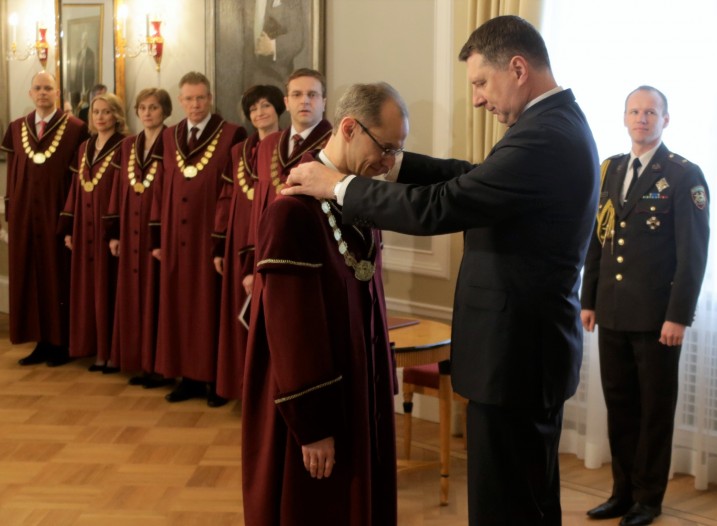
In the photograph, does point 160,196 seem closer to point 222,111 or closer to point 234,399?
point 222,111

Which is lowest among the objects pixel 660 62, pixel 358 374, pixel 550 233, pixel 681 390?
pixel 681 390

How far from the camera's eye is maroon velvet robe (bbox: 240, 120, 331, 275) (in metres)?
4.17

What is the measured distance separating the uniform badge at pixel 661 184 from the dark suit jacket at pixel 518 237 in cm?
128

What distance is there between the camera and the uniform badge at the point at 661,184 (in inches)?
130

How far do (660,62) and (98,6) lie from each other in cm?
398

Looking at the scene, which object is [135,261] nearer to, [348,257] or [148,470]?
[148,470]

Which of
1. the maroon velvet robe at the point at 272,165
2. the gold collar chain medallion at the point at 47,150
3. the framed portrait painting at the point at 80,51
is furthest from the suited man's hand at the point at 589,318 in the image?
the framed portrait painting at the point at 80,51

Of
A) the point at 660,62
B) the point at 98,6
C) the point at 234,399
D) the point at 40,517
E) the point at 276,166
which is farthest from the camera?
the point at 98,6

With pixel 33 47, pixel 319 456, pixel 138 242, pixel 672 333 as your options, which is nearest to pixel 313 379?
pixel 319 456

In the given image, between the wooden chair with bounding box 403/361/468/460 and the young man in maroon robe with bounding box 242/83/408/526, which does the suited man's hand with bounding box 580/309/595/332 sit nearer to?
the wooden chair with bounding box 403/361/468/460

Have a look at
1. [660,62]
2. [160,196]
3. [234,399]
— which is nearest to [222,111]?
[160,196]

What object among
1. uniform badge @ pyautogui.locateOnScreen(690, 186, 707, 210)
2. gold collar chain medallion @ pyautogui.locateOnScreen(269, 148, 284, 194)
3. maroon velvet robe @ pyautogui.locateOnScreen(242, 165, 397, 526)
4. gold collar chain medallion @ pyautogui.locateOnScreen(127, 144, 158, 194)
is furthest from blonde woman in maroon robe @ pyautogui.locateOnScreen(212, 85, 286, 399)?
maroon velvet robe @ pyautogui.locateOnScreen(242, 165, 397, 526)

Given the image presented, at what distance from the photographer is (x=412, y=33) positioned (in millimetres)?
4516

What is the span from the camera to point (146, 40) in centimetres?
596
